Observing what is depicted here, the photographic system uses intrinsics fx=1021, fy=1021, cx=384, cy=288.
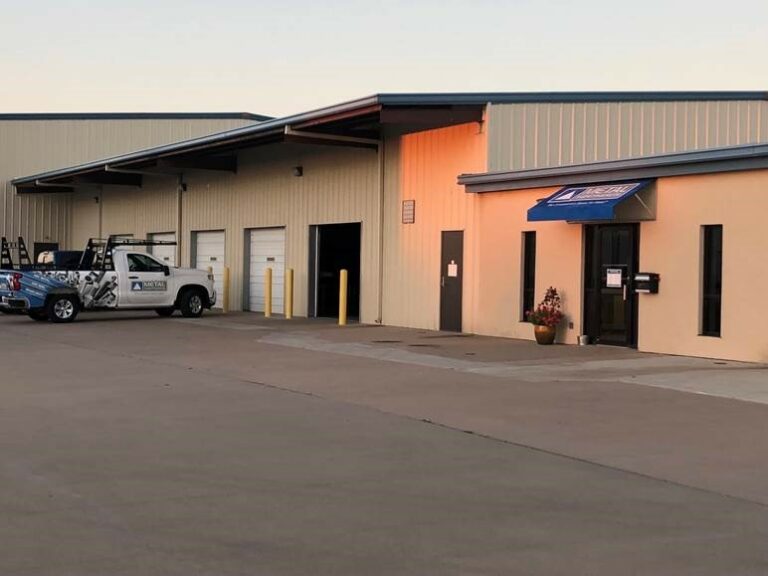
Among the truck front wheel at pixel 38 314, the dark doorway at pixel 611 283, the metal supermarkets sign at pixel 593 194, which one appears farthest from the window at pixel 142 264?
the dark doorway at pixel 611 283

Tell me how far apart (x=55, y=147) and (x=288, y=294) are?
62.1 ft

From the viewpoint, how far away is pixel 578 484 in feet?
24.6

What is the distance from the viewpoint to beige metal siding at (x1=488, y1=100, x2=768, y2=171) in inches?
857

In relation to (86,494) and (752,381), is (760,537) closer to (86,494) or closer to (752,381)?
(86,494)

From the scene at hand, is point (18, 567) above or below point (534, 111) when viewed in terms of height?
below

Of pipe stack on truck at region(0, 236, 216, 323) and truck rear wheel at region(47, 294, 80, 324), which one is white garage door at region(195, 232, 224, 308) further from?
truck rear wheel at region(47, 294, 80, 324)

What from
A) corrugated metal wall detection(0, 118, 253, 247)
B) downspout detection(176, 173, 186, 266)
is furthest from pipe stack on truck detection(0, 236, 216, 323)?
corrugated metal wall detection(0, 118, 253, 247)

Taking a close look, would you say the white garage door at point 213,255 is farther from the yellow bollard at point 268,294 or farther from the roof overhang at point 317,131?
the yellow bollard at point 268,294

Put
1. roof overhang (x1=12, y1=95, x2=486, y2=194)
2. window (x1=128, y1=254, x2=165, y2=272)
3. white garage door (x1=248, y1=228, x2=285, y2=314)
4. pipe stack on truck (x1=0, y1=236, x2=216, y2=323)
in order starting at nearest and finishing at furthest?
roof overhang (x1=12, y1=95, x2=486, y2=194)
pipe stack on truck (x1=0, y1=236, x2=216, y2=323)
window (x1=128, y1=254, x2=165, y2=272)
white garage door (x1=248, y1=228, x2=285, y2=314)

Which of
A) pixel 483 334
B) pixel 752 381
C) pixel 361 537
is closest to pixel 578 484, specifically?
pixel 361 537

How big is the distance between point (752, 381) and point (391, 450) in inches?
261

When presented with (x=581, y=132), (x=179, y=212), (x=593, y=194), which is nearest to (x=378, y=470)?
(x=593, y=194)

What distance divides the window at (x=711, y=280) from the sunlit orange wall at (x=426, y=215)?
5935mm

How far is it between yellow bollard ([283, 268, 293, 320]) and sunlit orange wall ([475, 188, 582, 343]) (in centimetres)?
748
